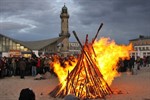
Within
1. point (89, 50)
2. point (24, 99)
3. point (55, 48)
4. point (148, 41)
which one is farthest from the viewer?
point (148, 41)

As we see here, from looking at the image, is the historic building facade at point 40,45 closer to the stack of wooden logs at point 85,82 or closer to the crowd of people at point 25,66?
the crowd of people at point 25,66

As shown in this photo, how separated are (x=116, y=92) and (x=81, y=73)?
201cm

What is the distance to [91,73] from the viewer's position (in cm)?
1530

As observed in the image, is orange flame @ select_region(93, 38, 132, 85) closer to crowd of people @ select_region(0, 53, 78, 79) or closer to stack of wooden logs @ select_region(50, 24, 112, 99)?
stack of wooden logs @ select_region(50, 24, 112, 99)

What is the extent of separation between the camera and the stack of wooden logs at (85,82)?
1487 cm

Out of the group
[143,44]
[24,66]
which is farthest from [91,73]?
[143,44]

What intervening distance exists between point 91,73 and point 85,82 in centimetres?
54

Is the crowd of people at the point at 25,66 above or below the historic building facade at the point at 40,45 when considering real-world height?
below

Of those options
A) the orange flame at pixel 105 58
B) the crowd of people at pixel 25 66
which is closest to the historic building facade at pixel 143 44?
the crowd of people at pixel 25 66

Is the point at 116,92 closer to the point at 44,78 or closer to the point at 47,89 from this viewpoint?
the point at 47,89

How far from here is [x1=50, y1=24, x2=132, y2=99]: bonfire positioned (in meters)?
14.9

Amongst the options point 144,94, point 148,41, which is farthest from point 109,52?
point 148,41

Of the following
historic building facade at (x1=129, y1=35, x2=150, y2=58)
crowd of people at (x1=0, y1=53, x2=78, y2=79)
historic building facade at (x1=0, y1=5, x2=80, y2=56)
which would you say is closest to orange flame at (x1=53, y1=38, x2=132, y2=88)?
crowd of people at (x1=0, y1=53, x2=78, y2=79)

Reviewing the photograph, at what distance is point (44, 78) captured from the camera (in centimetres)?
2423
